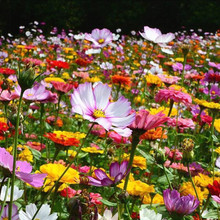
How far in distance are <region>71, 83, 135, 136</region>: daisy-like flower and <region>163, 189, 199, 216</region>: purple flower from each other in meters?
0.15

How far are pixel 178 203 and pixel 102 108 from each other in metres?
0.20

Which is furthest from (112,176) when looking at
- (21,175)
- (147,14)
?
(147,14)

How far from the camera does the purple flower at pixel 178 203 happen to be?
60 centimetres

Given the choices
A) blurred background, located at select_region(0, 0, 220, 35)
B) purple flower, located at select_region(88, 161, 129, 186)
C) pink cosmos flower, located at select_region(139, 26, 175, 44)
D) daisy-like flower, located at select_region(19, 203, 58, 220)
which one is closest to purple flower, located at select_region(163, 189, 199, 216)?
purple flower, located at select_region(88, 161, 129, 186)

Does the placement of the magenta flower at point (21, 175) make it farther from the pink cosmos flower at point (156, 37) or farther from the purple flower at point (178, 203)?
the pink cosmos flower at point (156, 37)

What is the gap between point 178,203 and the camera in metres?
0.60

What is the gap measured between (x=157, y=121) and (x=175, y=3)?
918 centimetres

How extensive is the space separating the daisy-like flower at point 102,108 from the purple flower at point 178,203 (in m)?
0.15

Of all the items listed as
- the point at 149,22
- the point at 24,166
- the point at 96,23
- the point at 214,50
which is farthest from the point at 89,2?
the point at 24,166

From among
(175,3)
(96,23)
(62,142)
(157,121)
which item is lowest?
(96,23)

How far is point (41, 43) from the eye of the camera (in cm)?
471

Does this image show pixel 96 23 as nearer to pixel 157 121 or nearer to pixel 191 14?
pixel 191 14

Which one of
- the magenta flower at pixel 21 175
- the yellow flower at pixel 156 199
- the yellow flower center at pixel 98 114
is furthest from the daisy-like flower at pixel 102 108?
the yellow flower at pixel 156 199

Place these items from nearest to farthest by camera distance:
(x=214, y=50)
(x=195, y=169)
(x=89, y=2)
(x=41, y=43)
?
(x=195, y=169) < (x=41, y=43) < (x=214, y=50) < (x=89, y=2)
